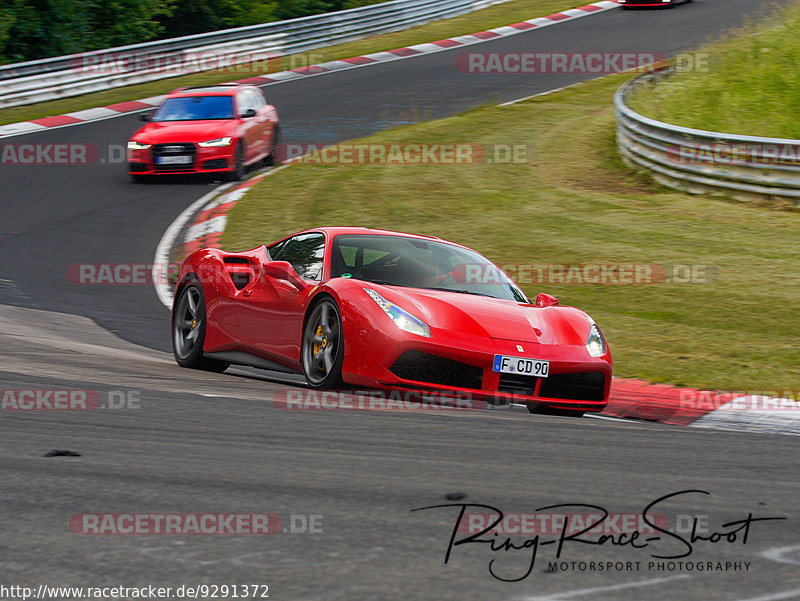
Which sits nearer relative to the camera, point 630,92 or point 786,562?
point 786,562

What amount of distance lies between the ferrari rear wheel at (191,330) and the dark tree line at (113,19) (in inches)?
883

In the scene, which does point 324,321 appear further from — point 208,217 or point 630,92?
point 630,92

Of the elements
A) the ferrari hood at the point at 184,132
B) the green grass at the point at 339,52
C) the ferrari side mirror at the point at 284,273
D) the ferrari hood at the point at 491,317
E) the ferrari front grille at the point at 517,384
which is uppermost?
the ferrari side mirror at the point at 284,273

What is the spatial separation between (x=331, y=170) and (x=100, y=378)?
12728 mm

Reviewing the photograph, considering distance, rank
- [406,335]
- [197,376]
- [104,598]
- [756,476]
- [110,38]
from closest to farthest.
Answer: [104,598], [756,476], [406,335], [197,376], [110,38]

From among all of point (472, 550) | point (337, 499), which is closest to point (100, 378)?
point (337, 499)

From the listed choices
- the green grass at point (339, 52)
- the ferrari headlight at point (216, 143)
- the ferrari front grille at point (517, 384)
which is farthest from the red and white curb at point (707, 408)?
the green grass at point (339, 52)

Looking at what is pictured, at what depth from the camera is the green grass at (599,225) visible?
926cm

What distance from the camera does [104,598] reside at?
2.95 m

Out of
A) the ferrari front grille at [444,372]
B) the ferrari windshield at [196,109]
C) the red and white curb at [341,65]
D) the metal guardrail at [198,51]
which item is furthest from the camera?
the metal guardrail at [198,51]

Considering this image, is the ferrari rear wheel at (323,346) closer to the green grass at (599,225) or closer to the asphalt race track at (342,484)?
the asphalt race track at (342,484)

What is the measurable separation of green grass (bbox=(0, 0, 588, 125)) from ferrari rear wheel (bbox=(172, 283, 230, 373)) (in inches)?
644

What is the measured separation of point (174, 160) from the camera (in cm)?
1791

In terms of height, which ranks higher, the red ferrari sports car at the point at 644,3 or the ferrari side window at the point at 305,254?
the ferrari side window at the point at 305,254
